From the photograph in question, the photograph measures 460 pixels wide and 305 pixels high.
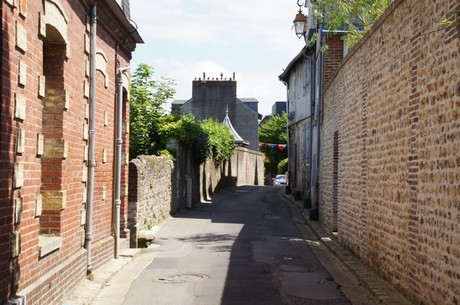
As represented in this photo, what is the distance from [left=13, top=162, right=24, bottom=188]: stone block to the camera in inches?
219

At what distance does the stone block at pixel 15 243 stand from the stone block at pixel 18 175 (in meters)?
0.45

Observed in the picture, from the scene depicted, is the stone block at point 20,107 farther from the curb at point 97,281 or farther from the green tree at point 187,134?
the green tree at point 187,134

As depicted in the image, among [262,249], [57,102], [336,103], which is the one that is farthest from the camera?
[336,103]

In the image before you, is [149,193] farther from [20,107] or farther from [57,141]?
[20,107]

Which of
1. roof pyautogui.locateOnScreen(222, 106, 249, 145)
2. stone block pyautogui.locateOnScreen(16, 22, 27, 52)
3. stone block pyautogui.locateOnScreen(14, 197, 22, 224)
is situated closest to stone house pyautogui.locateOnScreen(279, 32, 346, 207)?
roof pyautogui.locateOnScreen(222, 106, 249, 145)

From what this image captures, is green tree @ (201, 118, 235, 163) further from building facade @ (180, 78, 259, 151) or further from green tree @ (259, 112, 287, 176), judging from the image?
green tree @ (259, 112, 287, 176)

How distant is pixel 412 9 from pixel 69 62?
14.8ft

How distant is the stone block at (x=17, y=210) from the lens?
5566 millimetres

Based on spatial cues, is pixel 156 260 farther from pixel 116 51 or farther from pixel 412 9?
A: pixel 412 9

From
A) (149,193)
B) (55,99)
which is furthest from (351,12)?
(55,99)

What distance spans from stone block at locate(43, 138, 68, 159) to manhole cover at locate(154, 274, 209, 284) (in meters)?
2.82

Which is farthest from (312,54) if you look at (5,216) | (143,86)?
(5,216)

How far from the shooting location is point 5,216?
17.4 ft

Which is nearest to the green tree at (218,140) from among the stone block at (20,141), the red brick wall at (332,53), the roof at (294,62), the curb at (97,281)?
the roof at (294,62)
